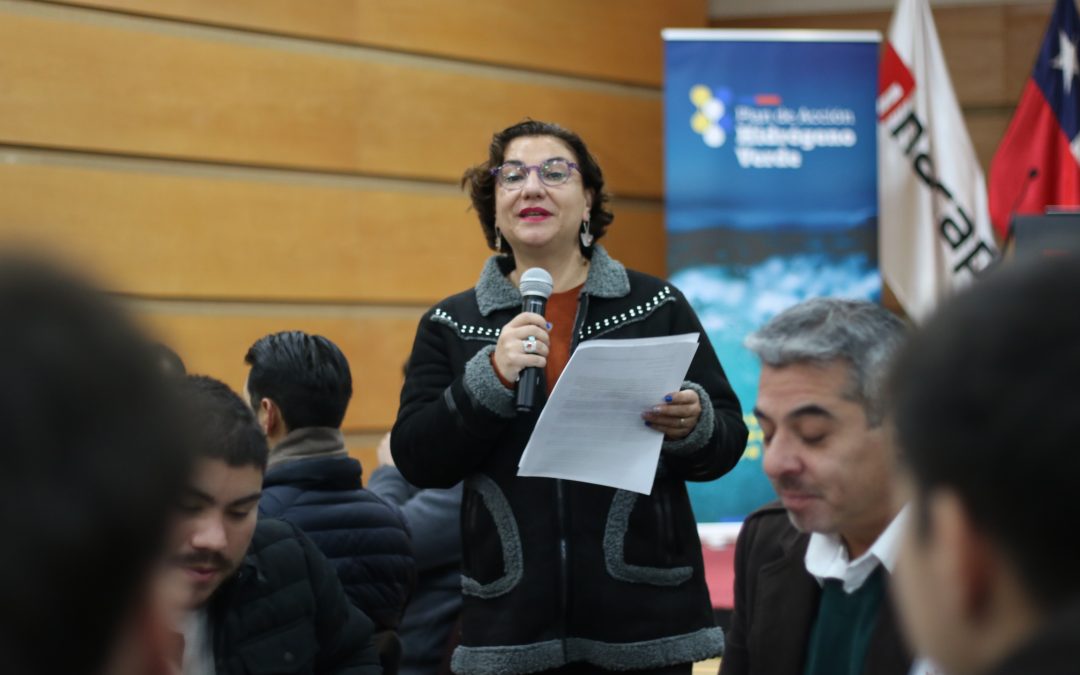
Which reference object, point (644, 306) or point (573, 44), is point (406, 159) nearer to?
point (573, 44)

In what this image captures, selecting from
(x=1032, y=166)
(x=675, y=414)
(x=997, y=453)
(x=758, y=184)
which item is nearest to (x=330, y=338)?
(x=758, y=184)

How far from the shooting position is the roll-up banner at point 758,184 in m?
5.23

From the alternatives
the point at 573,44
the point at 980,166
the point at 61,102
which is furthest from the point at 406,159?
the point at 980,166

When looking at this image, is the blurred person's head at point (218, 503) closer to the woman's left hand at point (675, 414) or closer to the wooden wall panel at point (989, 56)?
the woman's left hand at point (675, 414)

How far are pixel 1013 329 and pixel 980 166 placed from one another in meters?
5.53

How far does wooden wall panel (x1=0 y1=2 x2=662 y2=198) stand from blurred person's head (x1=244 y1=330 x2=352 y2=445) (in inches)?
81.8

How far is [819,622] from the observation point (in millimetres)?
1886

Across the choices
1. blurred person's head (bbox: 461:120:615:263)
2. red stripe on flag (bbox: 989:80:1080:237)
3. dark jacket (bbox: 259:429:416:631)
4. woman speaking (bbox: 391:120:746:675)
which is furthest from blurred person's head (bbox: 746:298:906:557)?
red stripe on flag (bbox: 989:80:1080:237)

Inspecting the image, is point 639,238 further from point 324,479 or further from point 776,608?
point 776,608

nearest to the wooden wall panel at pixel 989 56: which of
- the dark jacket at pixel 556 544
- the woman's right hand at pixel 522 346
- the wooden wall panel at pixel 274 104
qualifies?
the wooden wall panel at pixel 274 104

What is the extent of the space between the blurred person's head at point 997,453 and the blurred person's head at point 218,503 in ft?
4.34

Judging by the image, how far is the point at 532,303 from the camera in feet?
7.90

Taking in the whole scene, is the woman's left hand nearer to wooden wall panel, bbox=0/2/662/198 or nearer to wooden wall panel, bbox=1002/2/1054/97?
wooden wall panel, bbox=0/2/662/198

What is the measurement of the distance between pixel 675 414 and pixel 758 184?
3.05 m
